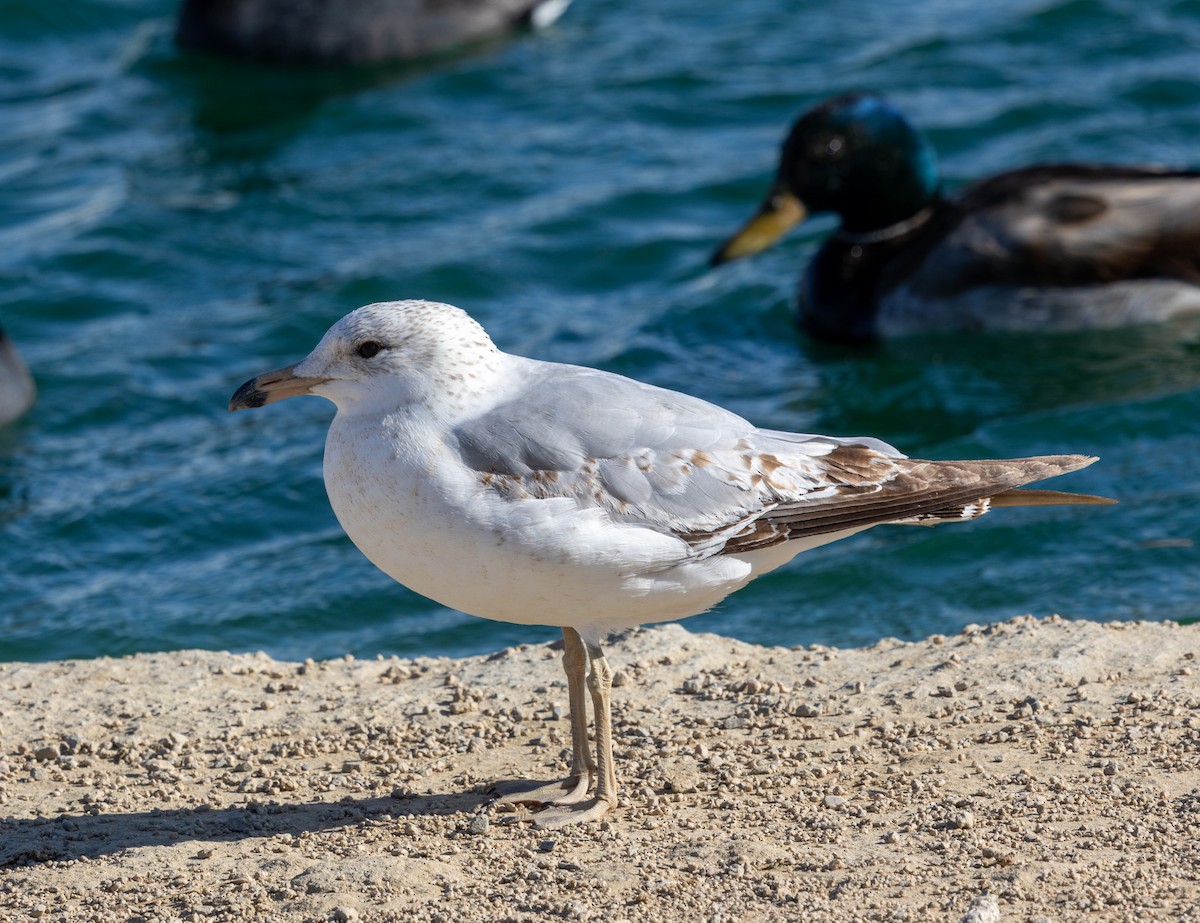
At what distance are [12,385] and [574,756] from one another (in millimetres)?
6426

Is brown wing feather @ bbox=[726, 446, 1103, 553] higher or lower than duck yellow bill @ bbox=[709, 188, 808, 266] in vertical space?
higher

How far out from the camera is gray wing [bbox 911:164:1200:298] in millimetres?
10625

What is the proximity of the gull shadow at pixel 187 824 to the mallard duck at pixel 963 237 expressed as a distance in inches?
252

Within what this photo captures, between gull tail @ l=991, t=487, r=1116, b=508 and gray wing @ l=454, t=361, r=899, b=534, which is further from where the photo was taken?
gull tail @ l=991, t=487, r=1116, b=508

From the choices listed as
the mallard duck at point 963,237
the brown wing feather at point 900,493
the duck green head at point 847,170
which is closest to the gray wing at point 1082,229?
the mallard duck at point 963,237

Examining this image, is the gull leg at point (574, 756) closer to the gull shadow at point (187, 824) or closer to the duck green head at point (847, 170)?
the gull shadow at point (187, 824)

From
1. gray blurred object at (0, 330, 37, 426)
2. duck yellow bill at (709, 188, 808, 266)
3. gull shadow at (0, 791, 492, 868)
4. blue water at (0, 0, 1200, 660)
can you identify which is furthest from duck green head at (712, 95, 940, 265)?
gull shadow at (0, 791, 492, 868)

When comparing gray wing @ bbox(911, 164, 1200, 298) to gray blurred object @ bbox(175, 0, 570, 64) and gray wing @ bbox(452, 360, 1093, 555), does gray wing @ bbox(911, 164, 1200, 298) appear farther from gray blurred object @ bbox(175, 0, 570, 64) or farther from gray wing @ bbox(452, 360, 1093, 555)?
gray blurred object @ bbox(175, 0, 570, 64)

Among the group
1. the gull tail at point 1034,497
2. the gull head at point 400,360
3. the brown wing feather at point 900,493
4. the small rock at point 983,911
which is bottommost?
the small rock at point 983,911

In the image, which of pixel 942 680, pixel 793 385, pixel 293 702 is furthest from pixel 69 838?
pixel 793 385

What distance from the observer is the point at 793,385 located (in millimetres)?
10633

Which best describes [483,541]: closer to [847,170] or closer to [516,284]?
[847,170]

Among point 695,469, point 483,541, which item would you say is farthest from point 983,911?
point 483,541

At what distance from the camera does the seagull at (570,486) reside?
15.9ft
